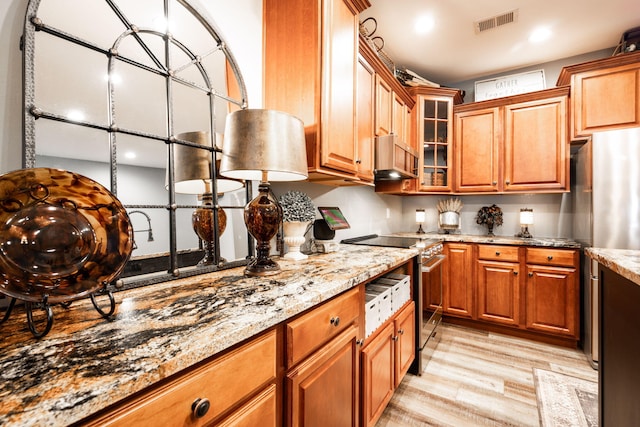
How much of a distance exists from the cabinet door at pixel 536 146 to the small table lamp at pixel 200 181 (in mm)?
2913

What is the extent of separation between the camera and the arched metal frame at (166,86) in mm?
832

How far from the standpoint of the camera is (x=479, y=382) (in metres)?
1.98

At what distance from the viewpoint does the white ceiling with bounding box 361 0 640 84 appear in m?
2.22

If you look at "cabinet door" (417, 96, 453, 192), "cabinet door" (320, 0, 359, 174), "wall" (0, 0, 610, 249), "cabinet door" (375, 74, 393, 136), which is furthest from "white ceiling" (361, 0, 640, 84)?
"cabinet door" (320, 0, 359, 174)

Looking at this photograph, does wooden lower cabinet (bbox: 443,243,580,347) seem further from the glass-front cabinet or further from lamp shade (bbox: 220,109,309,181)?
lamp shade (bbox: 220,109,309,181)

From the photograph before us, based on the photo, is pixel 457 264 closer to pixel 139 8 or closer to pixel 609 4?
pixel 609 4

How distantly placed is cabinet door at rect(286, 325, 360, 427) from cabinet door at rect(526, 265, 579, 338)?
87.1 inches

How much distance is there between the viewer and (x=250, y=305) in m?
0.82

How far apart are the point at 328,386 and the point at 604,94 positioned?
3.26 meters

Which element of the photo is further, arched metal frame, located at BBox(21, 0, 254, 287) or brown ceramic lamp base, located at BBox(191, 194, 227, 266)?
brown ceramic lamp base, located at BBox(191, 194, 227, 266)

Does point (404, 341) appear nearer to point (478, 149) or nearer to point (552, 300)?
point (552, 300)

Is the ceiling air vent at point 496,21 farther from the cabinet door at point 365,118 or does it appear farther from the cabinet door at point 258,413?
the cabinet door at point 258,413

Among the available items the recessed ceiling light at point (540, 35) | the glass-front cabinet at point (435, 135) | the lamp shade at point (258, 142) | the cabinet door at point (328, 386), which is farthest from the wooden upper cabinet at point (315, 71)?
the recessed ceiling light at point (540, 35)

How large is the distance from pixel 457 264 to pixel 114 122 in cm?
296
